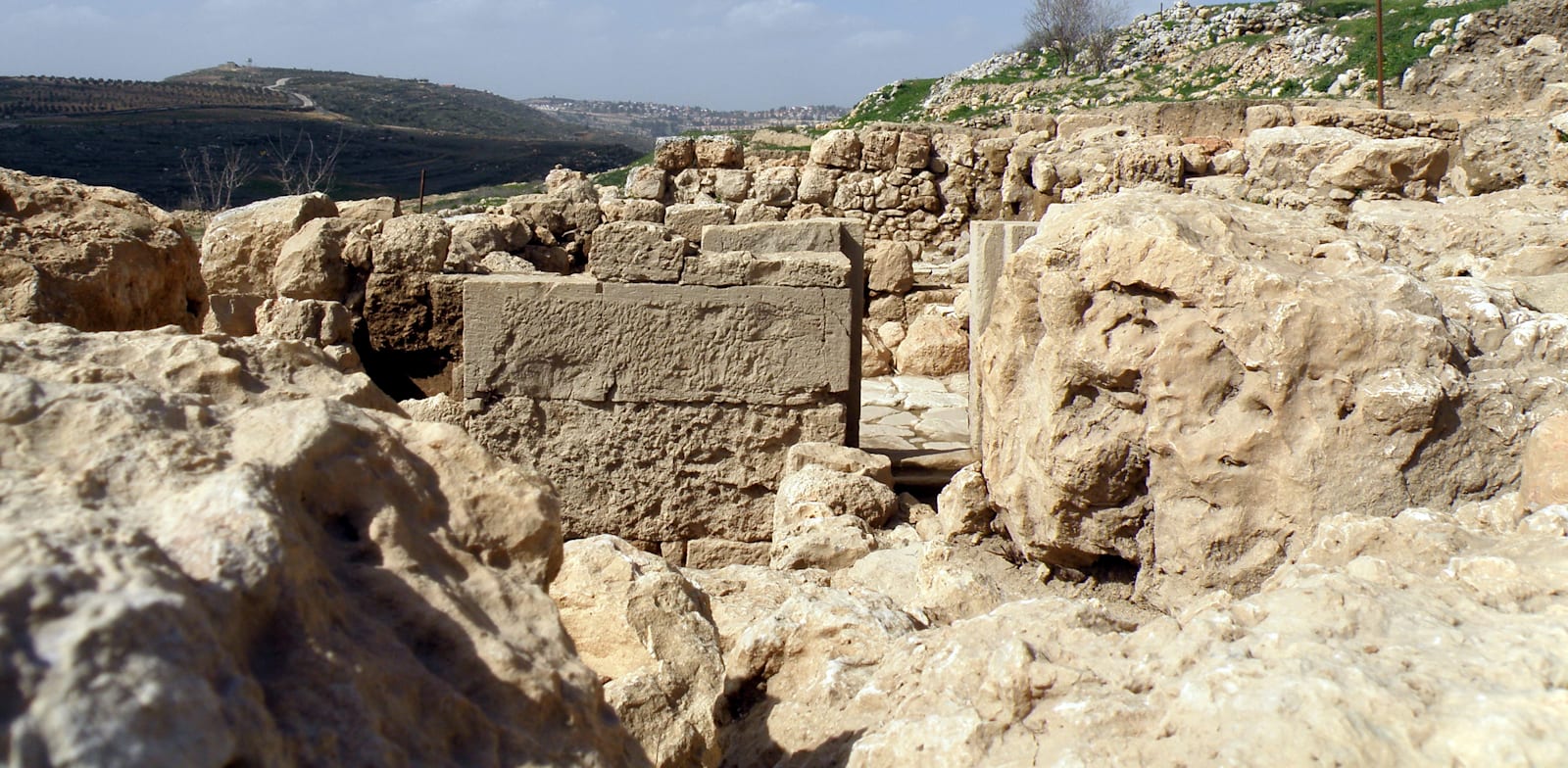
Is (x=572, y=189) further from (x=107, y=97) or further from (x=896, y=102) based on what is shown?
(x=107, y=97)

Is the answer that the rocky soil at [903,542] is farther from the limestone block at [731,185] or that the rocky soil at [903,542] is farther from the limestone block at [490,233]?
the limestone block at [731,185]

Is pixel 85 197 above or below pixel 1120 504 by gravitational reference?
above

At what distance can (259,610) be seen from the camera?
1152 millimetres

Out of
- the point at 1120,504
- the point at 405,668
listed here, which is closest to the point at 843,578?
the point at 1120,504

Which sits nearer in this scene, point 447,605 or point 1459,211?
point 447,605

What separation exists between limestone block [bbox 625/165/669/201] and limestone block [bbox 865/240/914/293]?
331cm

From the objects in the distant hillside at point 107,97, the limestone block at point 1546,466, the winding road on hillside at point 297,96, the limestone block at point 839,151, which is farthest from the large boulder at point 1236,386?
the winding road on hillside at point 297,96

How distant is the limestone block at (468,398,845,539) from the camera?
16.8 feet

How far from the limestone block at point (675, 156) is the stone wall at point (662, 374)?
770cm

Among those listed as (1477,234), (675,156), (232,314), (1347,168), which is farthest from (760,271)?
(675,156)

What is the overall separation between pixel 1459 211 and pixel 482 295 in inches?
160

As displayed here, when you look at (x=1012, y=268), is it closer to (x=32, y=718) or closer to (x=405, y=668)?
(x=405, y=668)

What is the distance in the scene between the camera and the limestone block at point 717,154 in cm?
1270

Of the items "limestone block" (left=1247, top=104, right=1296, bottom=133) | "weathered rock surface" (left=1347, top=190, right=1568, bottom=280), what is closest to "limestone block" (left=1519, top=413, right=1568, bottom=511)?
"weathered rock surface" (left=1347, top=190, right=1568, bottom=280)
